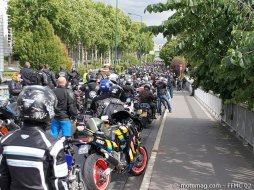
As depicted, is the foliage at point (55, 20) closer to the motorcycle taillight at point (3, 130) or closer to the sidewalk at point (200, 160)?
the sidewalk at point (200, 160)

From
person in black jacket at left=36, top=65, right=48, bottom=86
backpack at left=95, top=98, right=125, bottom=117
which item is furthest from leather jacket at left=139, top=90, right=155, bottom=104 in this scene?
backpack at left=95, top=98, right=125, bottom=117

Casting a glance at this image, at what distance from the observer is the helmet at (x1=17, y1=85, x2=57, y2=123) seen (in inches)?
123

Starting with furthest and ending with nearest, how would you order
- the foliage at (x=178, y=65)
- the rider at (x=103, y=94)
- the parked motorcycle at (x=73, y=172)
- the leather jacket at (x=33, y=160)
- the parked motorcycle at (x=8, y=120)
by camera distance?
the foliage at (x=178, y=65)
the rider at (x=103, y=94)
the parked motorcycle at (x=8, y=120)
the parked motorcycle at (x=73, y=172)
the leather jacket at (x=33, y=160)

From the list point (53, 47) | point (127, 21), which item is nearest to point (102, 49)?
point (127, 21)

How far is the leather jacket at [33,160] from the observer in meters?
3.03

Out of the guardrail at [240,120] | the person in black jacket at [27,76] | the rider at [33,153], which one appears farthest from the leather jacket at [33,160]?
the person in black jacket at [27,76]

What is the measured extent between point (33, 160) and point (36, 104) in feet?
1.33

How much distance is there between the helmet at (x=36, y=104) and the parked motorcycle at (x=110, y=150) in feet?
8.09

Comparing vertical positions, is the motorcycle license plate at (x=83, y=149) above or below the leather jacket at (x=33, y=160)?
below

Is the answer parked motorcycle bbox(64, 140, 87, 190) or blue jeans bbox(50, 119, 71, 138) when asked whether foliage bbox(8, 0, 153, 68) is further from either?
parked motorcycle bbox(64, 140, 87, 190)

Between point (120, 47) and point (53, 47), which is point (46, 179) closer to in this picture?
point (53, 47)

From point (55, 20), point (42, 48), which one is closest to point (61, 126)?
point (42, 48)

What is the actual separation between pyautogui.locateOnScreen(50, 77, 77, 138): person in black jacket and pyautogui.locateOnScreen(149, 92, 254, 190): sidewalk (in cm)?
191

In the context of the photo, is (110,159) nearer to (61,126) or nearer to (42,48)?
(61,126)
